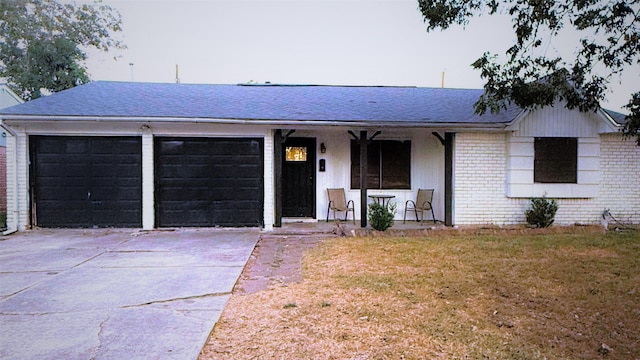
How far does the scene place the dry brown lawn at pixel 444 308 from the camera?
12.0ft

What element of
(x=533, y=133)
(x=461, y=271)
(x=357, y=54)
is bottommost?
(x=461, y=271)

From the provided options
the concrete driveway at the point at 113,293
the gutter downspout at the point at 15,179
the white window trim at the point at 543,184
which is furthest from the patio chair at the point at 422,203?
the gutter downspout at the point at 15,179

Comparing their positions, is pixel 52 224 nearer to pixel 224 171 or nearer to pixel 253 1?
pixel 224 171

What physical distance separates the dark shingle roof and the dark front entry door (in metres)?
1.11

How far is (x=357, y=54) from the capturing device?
17.8 meters

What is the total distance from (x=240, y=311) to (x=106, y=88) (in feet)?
33.7

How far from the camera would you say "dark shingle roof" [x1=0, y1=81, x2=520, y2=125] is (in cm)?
980

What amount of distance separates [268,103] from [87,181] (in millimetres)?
4746

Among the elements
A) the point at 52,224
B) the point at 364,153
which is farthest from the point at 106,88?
the point at 364,153

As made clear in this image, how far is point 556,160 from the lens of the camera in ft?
34.2

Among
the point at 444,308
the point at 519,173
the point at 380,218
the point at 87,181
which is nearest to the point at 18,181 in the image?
the point at 87,181

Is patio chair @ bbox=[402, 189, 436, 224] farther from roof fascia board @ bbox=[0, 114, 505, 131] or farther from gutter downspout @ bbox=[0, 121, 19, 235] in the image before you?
gutter downspout @ bbox=[0, 121, 19, 235]

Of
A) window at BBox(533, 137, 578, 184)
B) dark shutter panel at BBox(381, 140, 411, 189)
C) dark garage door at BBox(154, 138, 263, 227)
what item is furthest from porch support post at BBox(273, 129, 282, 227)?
window at BBox(533, 137, 578, 184)

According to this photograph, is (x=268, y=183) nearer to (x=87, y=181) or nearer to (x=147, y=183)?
(x=147, y=183)
